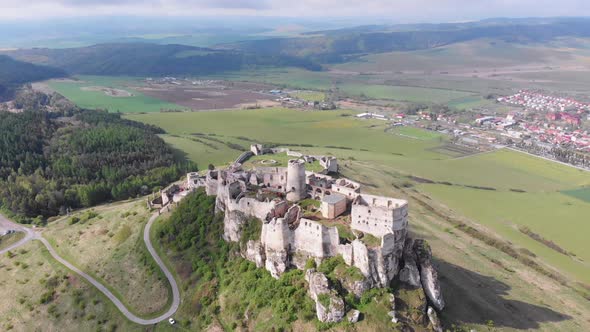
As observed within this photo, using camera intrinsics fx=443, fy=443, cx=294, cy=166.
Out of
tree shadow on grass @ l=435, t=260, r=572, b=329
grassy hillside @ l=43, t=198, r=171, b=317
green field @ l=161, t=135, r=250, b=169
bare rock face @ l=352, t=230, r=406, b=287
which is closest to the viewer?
bare rock face @ l=352, t=230, r=406, b=287

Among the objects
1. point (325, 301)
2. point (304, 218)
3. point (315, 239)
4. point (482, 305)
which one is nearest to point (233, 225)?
point (304, 218)

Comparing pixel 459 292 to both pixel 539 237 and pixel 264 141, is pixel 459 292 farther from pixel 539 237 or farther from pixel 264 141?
pixel 264 141

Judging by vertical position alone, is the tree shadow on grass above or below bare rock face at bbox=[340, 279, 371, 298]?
below

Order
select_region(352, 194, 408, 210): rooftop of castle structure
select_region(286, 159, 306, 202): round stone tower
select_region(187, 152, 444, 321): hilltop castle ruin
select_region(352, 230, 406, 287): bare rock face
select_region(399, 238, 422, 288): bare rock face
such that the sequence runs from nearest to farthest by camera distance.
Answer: select_region(352, 230, 406, 287): bare rock face, select_region(187, 152, 444, 321): hilltop castle ruin, select_region(399, 238, 422, 288): bare rock face, select_region(352, 194, 408, 210): rooftop of castle structure, select_region(286, 159, 306, 202): round stone tower

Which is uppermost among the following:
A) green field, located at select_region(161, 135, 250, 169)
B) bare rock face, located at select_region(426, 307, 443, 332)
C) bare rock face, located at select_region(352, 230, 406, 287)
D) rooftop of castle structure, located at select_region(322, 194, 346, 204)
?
rooftop of castle structure, located at select_region(322, 194, 346, 204)

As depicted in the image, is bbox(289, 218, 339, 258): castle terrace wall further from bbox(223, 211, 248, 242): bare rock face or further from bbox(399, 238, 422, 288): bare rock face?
bbox(223, 211, 248, 242): bare rock face

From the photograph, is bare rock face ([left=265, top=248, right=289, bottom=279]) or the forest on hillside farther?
the forest on hillside

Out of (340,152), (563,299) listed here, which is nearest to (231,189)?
(563,299)

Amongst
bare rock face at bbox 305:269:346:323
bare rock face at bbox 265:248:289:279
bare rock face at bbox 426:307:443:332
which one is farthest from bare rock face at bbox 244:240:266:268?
bare rock face at bbox 426:307:443:332
